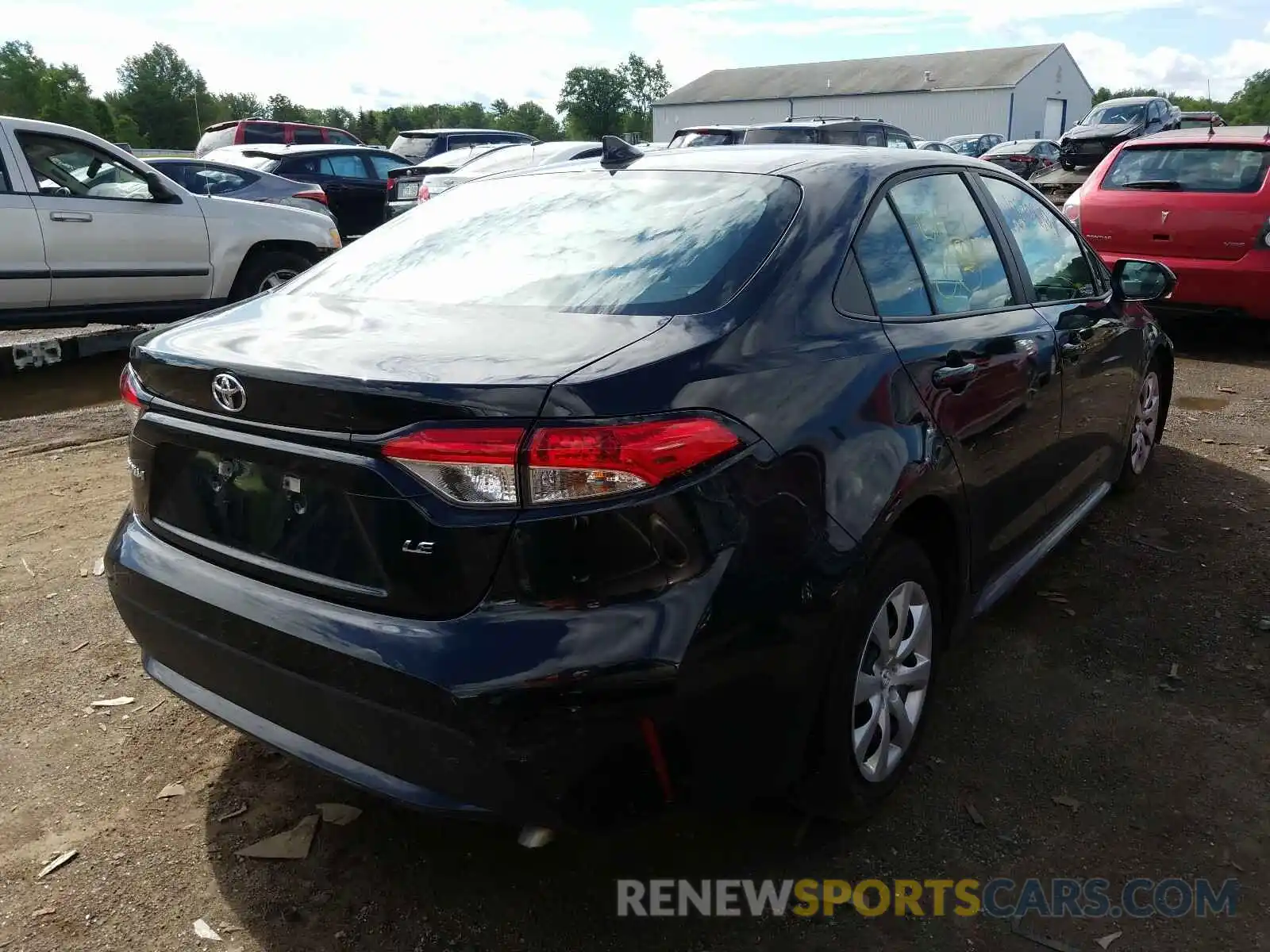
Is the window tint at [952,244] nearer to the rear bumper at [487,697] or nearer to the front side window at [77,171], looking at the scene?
the rear bumper at [487,697]

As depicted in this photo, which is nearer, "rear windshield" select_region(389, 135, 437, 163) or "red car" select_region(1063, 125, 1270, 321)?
"red car" select_region(1063, 125, 1270, 321)

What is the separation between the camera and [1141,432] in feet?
16.2

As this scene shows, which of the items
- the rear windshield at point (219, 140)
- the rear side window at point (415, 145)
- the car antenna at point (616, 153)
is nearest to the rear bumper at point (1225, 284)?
the car antenna at point (616, 153)

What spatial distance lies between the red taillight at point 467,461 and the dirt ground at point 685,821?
725mm

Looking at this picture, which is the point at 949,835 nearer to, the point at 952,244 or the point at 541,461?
the point at 541,461

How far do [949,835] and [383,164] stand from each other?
14.2 m

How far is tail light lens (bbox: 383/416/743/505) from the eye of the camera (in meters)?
1.89

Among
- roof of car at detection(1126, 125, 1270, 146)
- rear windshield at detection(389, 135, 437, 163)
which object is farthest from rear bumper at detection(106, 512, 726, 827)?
rear windshield at detection(389, 135, 437, 163)

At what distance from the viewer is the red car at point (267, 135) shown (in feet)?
71.6

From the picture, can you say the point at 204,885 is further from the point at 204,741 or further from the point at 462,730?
the point at 462,730

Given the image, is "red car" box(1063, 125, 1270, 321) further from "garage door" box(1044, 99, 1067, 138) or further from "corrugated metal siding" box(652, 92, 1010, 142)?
"garage door" box(1044, 99, 1067, 138)

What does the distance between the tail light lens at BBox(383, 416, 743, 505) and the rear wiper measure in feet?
23.7

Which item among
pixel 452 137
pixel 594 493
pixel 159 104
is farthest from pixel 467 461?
pixel 159 104

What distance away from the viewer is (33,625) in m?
3.71
